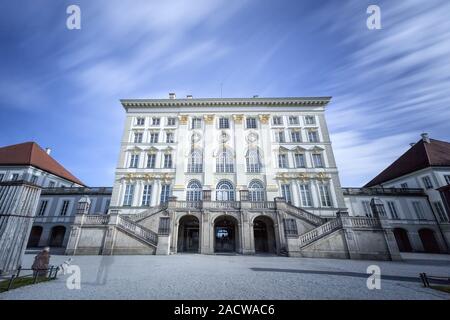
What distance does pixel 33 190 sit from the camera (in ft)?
29.2

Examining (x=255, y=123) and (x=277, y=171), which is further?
(x=255, y=123)

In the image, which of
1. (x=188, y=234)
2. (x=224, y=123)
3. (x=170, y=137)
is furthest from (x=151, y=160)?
(x=224, y=123)

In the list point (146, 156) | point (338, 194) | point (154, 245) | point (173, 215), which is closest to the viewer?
point (154, 245)

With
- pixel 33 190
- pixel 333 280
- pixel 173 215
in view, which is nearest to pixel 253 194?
pixel 173 215

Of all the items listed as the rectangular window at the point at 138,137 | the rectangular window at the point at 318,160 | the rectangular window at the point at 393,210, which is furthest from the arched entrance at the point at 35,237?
the rectangular window at the point at 393,210

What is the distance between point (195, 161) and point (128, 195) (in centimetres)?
927

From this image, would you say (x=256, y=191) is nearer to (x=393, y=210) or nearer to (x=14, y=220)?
(x=393, y=210)

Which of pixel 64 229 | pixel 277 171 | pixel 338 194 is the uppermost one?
pixel 277 171

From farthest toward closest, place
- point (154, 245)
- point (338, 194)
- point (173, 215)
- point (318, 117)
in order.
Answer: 1. point (318, 117)
2. point (338, 194)
3. point (173, 215)
4. point (154, 245)

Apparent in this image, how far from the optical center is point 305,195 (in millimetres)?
24172

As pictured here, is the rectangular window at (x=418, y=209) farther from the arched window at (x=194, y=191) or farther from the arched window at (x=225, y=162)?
the arched window at (x=194, y=191)

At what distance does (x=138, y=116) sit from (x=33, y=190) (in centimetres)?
2171
